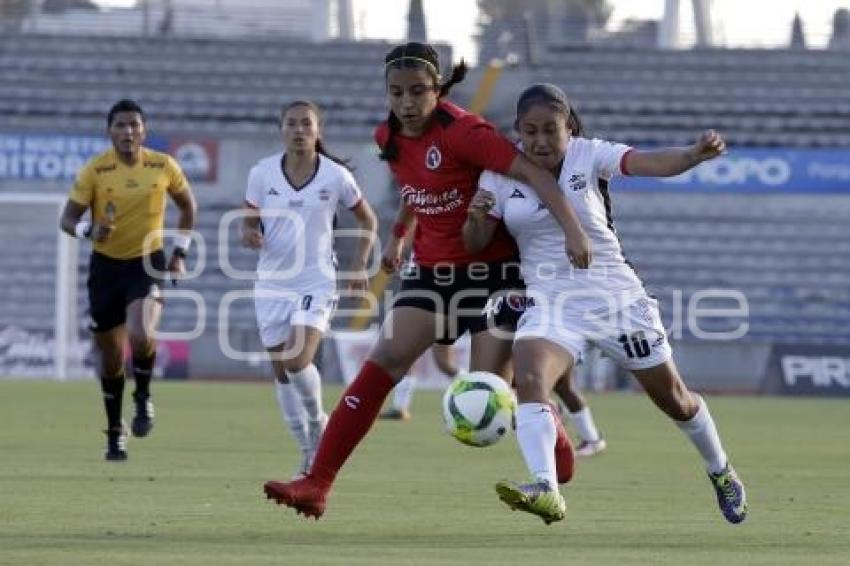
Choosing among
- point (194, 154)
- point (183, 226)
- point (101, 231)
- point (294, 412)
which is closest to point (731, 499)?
point (294, 412)

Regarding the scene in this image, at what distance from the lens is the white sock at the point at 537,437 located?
8344 mm

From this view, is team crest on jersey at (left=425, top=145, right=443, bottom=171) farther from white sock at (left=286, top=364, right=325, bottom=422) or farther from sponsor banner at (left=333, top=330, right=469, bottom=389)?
sponsor banner at (left=333, top=330, right=469, bottom=389)

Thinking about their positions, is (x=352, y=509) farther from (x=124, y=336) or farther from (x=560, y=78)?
(x=560, y=78)

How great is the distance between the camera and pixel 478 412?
→ 893cm

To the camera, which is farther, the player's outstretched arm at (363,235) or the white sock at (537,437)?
the player's outstretched arm at (363,235)

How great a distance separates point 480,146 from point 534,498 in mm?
1703

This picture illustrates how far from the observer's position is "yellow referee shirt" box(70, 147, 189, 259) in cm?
1387

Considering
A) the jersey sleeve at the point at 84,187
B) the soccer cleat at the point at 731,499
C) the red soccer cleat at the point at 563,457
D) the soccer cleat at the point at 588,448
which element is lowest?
the soccer cleat at the point at 588,448

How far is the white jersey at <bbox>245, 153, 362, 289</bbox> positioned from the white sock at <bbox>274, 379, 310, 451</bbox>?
650mm

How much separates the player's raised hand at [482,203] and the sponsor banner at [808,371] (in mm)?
19632

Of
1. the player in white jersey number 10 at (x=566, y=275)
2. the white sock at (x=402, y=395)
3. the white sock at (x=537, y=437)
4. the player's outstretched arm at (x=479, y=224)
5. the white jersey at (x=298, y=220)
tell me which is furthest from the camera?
the white sock at (x=402, y=395)

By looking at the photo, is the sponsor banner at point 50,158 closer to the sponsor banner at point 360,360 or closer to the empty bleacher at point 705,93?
the empty bleacher at point 705,93

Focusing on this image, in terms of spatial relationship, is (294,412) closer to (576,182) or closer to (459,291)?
(459,291)

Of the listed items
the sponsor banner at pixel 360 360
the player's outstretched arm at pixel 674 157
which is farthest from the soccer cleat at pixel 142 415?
the sponsor banner at pixel 360 360
